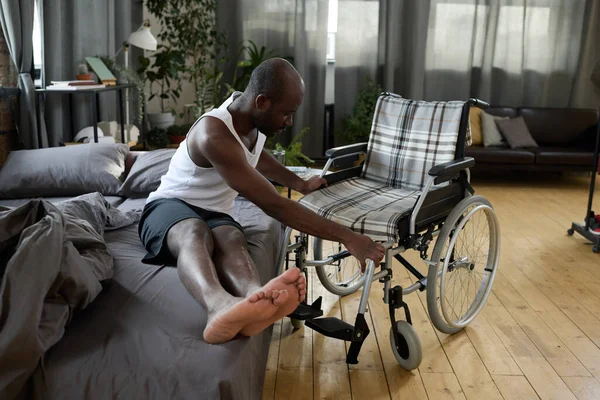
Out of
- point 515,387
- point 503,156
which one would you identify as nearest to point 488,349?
point 515,387

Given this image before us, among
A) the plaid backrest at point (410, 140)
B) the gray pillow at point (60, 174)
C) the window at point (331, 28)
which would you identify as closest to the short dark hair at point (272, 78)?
the plaid backrest at point (410, 140)

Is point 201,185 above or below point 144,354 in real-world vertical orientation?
above

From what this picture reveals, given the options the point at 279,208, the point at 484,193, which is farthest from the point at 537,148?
the point at 279,208

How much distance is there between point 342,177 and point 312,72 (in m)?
3.72

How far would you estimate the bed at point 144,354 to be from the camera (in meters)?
1.59

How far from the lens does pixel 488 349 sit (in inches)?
105

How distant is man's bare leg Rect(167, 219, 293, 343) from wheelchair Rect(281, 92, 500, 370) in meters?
0.43

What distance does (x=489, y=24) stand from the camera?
650 cm

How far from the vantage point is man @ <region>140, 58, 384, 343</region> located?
175cm

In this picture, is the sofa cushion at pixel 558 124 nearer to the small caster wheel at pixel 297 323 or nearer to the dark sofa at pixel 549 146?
the dark sofa at pixel 549 146

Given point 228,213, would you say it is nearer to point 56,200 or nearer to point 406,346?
point 406,346

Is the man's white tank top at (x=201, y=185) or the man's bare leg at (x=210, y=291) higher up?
the man's white tank top at (x=201, y=185)

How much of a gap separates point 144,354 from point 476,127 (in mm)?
4997

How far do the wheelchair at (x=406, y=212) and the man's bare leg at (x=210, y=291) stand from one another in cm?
43
